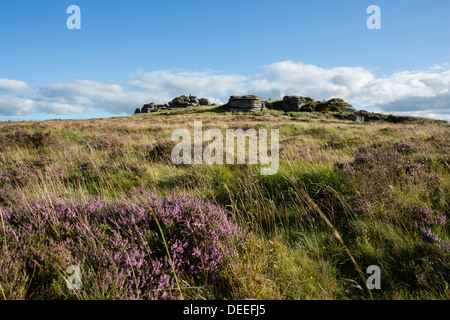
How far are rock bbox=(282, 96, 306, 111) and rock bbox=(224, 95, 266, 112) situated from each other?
811 centimetres

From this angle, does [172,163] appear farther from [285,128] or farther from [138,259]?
[285,128]

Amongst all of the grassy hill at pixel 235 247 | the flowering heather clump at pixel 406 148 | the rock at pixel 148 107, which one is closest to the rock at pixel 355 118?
the flowering heather clump at pixel 406 148

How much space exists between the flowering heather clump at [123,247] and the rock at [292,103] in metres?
61.1

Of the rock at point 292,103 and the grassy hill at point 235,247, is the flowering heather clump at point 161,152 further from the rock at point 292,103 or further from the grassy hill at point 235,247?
the rock at point 292,103

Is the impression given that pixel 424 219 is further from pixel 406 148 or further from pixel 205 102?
pixel 205 102

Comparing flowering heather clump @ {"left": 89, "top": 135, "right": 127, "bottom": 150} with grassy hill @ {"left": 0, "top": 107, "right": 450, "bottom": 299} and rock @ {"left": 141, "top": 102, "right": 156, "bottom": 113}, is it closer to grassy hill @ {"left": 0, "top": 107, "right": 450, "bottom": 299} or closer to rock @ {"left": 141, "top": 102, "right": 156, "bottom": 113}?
grassy hill @ {"left": 0, "top": 107, "right": 450, "bottom": 299}

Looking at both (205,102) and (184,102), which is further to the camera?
(205,102)

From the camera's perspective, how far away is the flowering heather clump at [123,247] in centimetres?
200

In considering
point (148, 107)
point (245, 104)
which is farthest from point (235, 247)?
point (148, 107)

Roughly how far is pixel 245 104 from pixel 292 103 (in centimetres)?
1349

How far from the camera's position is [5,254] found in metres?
2.10

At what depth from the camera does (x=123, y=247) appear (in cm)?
226

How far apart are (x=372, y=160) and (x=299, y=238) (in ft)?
10.7

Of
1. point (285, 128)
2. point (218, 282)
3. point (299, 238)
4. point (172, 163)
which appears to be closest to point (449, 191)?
point (299, 238)
